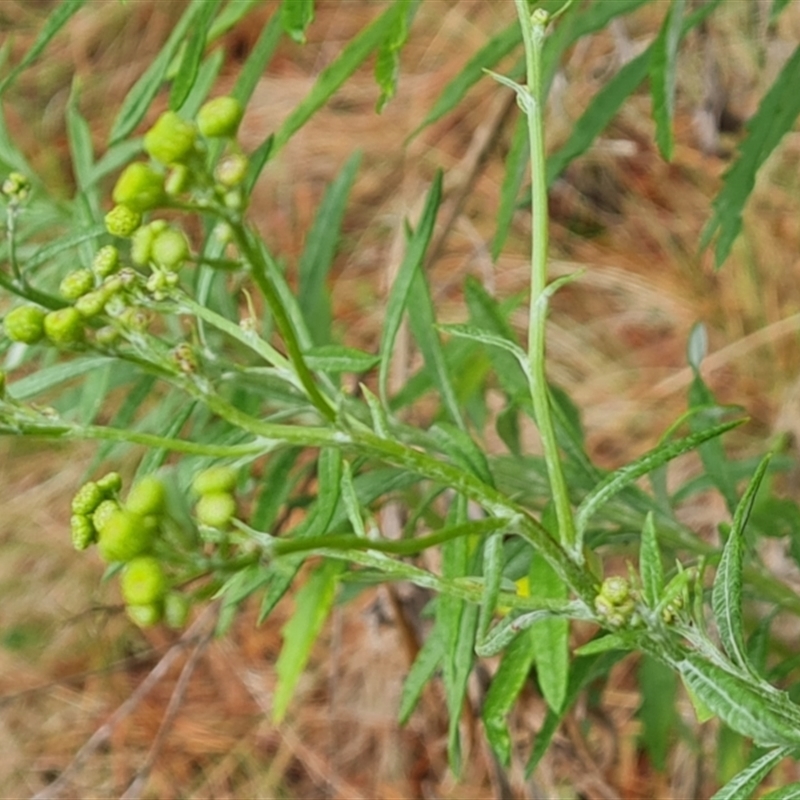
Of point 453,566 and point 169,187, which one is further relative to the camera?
point 453,566

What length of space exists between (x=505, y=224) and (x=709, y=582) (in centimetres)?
57

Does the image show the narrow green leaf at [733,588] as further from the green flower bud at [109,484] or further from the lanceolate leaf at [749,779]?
the green flower bud at [109,484]

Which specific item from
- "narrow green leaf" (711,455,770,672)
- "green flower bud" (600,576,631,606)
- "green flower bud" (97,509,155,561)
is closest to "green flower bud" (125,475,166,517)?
"green flower bud" (97,509,155,561)

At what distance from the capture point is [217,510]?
1.79 feet

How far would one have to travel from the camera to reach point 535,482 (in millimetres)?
1175

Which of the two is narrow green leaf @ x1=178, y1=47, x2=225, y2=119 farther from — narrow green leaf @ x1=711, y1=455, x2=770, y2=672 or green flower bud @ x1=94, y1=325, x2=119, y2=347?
narrow green leaf @ x1=711, y1=455, x2=770, y2=672

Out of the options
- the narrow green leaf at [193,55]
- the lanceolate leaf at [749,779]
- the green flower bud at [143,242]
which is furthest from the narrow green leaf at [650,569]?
the narrow green leaf at [193,55]

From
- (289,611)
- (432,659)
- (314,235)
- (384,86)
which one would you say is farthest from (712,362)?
(384,86)

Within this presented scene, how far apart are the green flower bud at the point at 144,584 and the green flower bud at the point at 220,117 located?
23 cm

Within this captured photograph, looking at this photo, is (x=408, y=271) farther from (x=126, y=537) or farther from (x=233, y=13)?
(x=126, y=537)

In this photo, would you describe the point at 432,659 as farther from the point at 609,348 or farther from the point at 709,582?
the point at 609,348

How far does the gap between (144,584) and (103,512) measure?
9 cm

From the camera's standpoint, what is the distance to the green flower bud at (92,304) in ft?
2.07

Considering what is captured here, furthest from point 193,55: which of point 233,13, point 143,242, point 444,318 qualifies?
point 444,318
